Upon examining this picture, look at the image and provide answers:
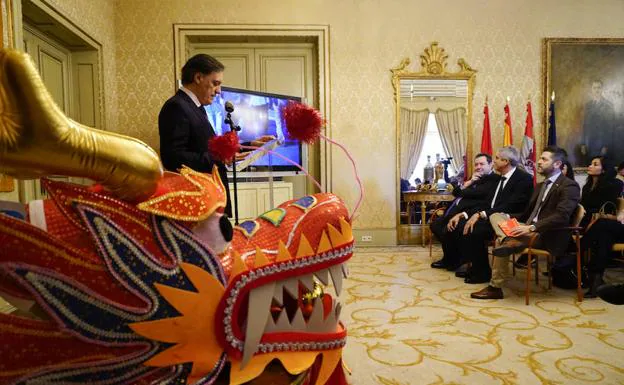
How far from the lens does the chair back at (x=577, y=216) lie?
2969 mm

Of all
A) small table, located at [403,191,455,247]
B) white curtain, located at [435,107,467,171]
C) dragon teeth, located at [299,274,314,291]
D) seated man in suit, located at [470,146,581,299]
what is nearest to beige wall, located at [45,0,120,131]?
small table, located at [403,191,455,247]

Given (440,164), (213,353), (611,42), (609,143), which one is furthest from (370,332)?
(611,42)

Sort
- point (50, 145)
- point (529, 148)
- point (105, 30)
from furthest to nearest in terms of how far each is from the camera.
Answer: point (529, 148), point (105, 30), point (50, 145)

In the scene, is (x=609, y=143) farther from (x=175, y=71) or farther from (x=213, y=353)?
(x=213, y=353)

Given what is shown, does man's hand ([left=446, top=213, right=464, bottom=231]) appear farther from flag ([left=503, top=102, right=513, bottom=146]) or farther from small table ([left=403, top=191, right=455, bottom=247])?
flag ([left=503, top=102, right=513, bottom=146])

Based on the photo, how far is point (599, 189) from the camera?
3.74m

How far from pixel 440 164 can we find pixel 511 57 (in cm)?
178

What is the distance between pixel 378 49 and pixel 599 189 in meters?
3.16

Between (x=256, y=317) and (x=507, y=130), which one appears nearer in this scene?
(x=256, y=317)

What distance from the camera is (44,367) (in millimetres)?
642

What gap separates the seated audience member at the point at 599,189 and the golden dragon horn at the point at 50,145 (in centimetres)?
404

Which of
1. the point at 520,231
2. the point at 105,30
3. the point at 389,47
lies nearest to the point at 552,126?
the point at 389,47

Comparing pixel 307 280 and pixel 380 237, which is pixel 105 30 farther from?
pixel 307 280

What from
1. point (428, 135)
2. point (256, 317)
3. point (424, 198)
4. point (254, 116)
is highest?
point (254, 116)
